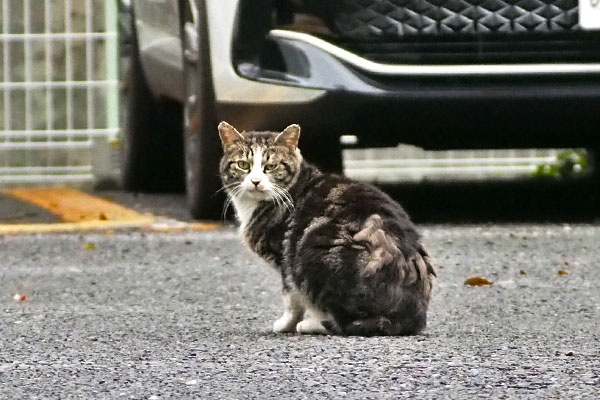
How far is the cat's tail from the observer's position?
A: 4043 mm

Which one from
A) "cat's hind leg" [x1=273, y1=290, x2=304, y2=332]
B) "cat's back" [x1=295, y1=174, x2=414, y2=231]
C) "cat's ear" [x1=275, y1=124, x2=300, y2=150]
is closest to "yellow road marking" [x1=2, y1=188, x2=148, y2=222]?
"cat's ear" [x1=275, y1=124, x2=300, y2=150]

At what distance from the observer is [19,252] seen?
614 cm

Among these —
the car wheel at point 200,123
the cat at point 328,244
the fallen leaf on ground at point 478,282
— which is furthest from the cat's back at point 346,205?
the car wheel at point 200,123

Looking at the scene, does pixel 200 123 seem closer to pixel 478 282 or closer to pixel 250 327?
pixel 478 282

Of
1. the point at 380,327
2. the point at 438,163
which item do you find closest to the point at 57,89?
the point at 438,163

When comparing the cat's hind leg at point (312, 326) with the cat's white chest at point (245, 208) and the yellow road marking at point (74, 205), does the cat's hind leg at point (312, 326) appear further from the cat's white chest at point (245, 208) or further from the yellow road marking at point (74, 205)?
the yellow road marking at point (74, 205)

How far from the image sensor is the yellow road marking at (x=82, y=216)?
21.9ft

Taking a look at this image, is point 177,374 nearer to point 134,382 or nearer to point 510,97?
point 134,382

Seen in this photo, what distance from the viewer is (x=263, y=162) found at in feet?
15.0

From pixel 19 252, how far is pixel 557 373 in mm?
3172

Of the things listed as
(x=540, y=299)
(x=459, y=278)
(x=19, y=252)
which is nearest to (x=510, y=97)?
(x=459, y=278)

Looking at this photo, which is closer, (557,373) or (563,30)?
(557,373)

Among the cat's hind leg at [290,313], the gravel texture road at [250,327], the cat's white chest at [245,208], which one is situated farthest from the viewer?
the cat's white chest at [245,208]

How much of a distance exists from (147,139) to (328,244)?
3917mm
